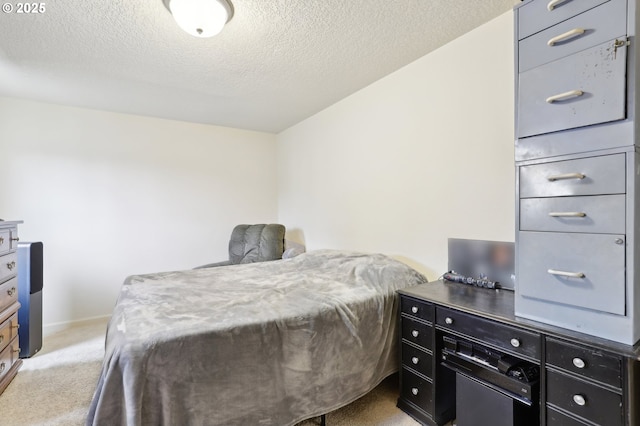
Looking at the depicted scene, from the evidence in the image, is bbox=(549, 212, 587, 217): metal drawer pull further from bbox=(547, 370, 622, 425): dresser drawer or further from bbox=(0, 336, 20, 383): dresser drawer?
→ bbox=(0, 336, 20, 383): dresser drawer

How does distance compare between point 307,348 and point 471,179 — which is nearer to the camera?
point 307,348

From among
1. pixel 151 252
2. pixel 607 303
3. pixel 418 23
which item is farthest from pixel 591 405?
pixel 151 252

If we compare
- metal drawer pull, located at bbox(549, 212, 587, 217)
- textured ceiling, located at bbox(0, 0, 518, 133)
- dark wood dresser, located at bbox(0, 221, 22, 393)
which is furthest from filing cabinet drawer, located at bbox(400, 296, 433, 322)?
dark wood dresser, located at bbox(0, 221, 22, 393)

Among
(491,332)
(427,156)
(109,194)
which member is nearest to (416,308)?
(491,332)

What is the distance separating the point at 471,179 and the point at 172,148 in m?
3.44

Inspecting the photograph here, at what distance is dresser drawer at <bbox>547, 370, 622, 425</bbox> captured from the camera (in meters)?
1.02

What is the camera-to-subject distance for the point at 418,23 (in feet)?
6.01

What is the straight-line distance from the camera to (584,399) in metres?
1.09

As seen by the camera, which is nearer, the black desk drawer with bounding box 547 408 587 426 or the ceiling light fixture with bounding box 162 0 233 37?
the black desk drawer with bounding box 547 408 587 426

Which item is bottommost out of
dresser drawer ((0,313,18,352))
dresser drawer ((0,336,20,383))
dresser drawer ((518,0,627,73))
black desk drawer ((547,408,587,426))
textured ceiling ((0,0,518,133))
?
dresser drawer ((0,336,20,383))

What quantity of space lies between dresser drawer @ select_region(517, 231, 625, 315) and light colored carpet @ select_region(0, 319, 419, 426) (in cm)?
108

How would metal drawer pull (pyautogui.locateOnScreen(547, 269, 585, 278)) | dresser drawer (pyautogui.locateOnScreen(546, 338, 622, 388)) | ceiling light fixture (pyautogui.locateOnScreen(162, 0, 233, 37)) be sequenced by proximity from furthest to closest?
ceiling light fixture (pyautogui.locateOnScreen(162, 0, 233, 37)) < metal drawer pull (pyautogui.locateOnScreen(547, 269, 585, 278)) < dresser drawer (pyautogui.locateOnScreen(546, 338, 622, 388))

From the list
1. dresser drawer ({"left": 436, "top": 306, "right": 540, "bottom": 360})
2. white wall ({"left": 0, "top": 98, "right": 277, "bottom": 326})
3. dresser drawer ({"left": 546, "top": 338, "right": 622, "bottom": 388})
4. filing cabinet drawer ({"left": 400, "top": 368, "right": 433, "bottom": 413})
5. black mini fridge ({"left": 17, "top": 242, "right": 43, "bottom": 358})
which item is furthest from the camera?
white wall ({"left": 0, "top": 98, "right": 277, "bottom": 326})

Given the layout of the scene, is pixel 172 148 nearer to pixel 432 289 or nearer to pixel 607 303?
pixel 432 289
